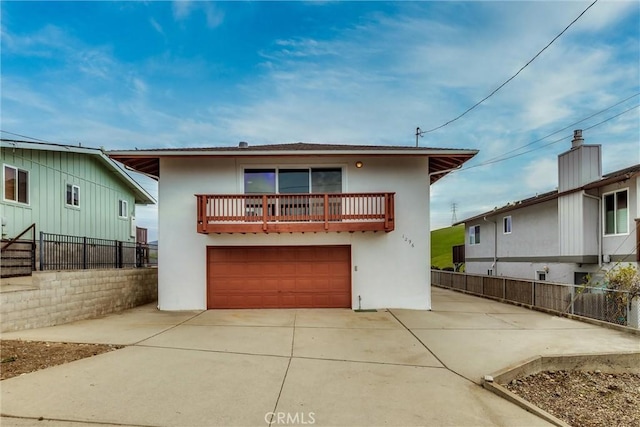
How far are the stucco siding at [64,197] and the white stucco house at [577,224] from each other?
18.9 meters

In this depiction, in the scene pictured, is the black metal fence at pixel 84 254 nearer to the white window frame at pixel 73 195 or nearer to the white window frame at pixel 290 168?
the white window frame at pixel 73 195

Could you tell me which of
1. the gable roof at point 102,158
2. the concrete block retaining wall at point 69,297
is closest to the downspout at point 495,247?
the concrete block retaining wall at point 69,297

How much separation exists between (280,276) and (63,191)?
28.5 ft

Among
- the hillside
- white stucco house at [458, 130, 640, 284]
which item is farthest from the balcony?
the hillside

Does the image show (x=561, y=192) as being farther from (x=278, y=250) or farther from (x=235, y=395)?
(x=235, y=395)

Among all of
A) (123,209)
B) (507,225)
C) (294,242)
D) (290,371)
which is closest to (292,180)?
(294,242)

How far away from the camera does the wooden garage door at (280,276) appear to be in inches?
402

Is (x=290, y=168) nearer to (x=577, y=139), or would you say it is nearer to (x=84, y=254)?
(x=84, y=254)

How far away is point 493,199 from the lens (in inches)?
1217

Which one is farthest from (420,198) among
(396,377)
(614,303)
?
(396,377)

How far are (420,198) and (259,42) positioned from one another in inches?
395

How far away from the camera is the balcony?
9547mm

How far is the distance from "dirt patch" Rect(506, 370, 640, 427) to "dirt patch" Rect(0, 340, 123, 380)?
264 inches

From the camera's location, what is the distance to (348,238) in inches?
403
